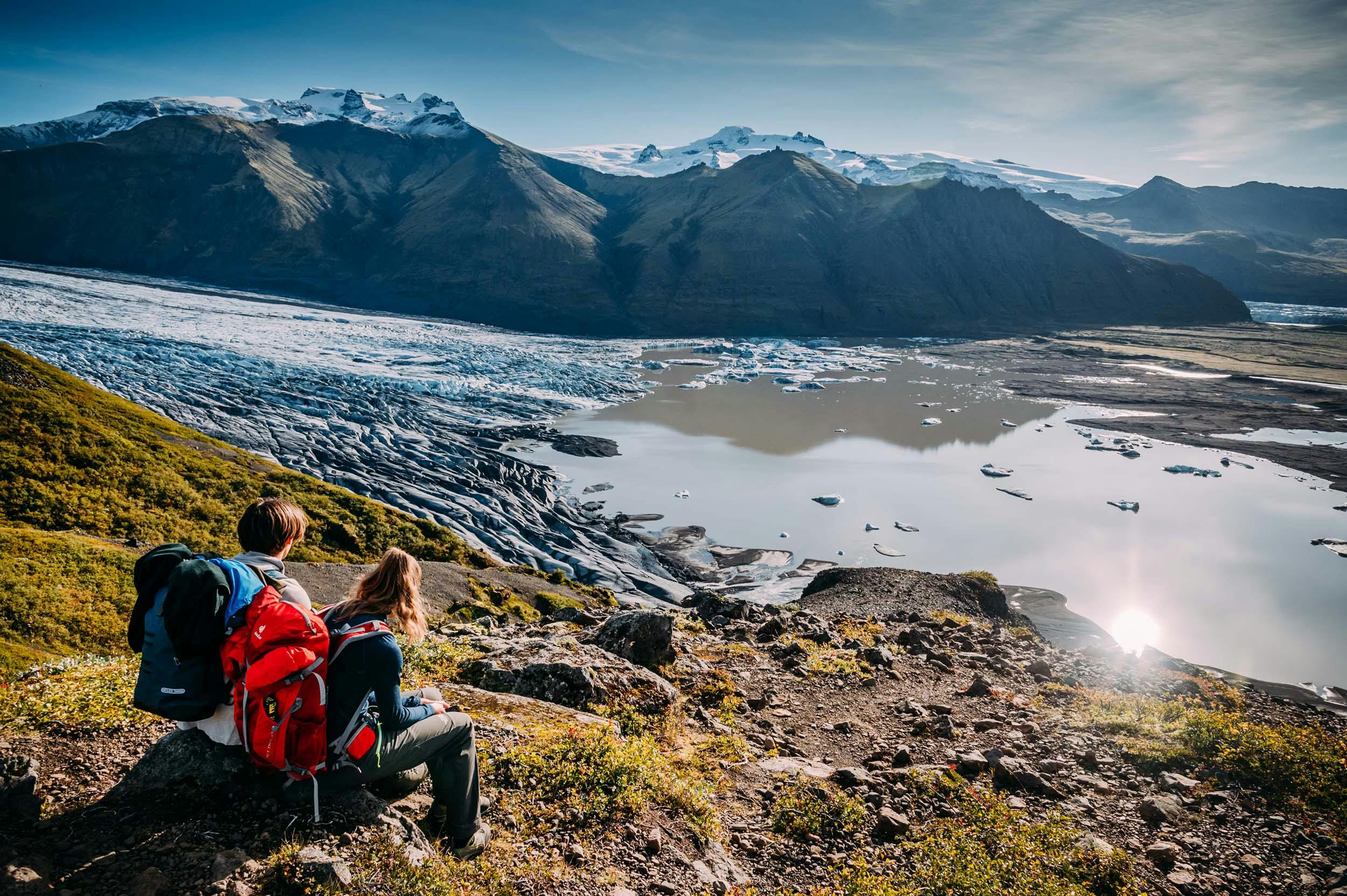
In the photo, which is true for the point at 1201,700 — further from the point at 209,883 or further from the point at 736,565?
the point at 736,565

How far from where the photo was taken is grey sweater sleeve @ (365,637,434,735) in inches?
172

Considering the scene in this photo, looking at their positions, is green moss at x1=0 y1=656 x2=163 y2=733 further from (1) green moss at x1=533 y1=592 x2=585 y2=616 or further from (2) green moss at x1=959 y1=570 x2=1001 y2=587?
(2) green moss at x1=959 y1=570 x2=1001 y2=587

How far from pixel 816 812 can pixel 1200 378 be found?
120 m

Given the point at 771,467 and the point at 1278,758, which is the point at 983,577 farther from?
the point at 771,467

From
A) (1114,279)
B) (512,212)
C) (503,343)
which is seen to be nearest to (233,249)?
(512,212)

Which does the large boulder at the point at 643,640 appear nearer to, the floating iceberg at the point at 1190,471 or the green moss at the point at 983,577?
the green moss at the point at 983,577

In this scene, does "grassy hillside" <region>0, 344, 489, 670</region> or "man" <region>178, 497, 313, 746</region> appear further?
"grassy hillside" <region>0, 344, 489, 670</region>

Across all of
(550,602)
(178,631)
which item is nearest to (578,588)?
(550,602)

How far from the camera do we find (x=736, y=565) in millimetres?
33719

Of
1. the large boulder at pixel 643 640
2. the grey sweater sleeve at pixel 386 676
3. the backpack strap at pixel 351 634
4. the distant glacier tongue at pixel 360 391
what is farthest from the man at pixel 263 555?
the distant glacier tongue at pixel 360 391

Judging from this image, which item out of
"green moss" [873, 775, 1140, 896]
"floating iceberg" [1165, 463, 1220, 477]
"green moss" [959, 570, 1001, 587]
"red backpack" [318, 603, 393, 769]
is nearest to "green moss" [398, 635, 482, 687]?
"red backpack" [318, 603, 393, 769]

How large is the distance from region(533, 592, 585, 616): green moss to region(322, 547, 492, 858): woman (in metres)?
16.4

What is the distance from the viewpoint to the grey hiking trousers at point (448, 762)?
184 inches

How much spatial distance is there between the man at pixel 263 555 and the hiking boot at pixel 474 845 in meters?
1.67
